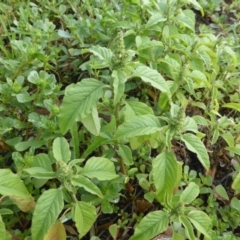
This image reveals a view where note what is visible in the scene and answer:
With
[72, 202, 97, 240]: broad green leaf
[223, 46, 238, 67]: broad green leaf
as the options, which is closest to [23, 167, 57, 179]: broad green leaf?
[72, 202, 97, 240]: broad green leaf

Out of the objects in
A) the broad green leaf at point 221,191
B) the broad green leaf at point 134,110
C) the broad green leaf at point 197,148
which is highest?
the broad green leaf at point 134,110

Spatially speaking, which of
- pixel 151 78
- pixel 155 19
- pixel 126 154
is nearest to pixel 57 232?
pixel 126 154

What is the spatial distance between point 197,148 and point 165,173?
13 centimetres

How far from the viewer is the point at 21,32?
1799 millimetres

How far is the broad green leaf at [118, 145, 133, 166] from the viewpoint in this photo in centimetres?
138

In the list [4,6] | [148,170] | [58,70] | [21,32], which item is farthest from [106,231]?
[4,6]

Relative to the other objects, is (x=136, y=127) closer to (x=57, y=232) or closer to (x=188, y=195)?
(x=188, y=195)

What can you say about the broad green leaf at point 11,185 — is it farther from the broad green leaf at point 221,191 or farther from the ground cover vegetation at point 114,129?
the broad green leaf at point 221,191

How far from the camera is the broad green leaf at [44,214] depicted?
1.10m

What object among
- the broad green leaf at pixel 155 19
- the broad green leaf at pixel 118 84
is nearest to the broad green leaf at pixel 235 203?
the broad green leaf at pixel 118 84

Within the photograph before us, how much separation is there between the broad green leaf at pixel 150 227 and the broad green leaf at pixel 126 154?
22 centimetres

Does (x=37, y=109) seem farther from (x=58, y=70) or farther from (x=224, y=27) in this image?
(x=224, y=27)

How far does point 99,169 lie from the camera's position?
1229 millimetres

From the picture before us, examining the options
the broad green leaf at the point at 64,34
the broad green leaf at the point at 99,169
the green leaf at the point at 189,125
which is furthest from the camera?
the broad green leaf at the point at 64,34
